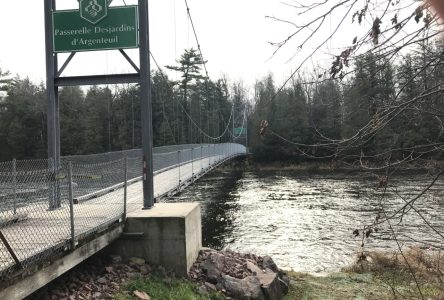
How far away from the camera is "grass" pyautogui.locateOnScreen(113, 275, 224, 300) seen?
20.2ft

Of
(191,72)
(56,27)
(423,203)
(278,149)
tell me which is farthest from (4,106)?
(56,27)

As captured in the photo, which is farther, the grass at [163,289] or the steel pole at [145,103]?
the steel pole at [145,103]

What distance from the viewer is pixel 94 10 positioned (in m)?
7.96

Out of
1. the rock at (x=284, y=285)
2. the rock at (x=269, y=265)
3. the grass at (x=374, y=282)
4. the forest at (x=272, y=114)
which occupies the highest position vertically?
the forest at (x=272, y=114)

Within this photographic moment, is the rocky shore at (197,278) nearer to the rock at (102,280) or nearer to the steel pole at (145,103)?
the rock at (102,280)

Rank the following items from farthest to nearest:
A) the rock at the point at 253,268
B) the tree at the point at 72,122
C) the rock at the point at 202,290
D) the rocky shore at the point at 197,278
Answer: the tree at the point at 72,122, the rock at the point at 253,268, the rock at the point at 202,290, the rocky shore at the point at 197,278

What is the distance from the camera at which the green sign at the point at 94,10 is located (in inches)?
311

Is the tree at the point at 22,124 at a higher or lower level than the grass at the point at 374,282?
higher

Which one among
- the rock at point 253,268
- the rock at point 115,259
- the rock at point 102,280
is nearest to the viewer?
the rock at point 102,280

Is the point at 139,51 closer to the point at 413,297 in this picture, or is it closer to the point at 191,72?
the point at 413,297

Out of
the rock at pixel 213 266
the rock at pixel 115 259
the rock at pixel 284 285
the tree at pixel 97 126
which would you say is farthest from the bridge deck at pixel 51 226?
the tree at pixel 97 126

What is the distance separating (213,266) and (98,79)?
350 centimetres

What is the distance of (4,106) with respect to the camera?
42625 mm

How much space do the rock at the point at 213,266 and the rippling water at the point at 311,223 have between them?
2207mm
